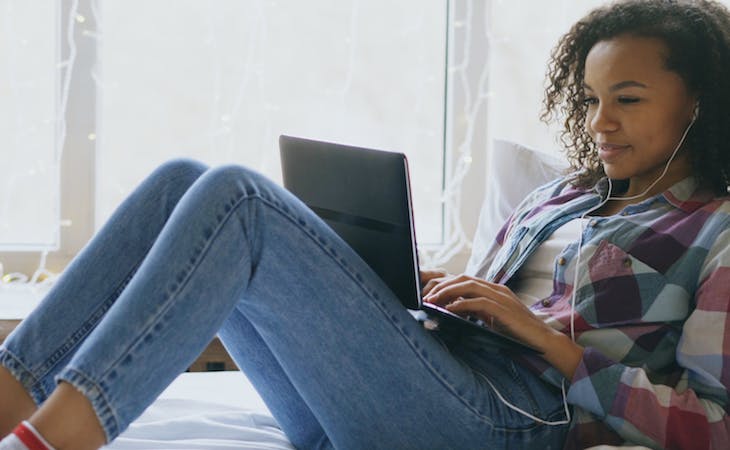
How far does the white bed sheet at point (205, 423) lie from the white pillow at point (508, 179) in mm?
570

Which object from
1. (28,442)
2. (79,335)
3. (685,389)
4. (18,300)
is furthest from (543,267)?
(18,300)

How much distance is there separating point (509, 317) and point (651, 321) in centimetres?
22

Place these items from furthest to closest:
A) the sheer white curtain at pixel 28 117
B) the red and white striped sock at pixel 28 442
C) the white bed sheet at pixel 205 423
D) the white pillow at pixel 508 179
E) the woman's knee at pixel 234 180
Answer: the sheer white curtain at pixel 28 117 < the white pillow at pixel 508 179 < the white bed sheet at pixel 205 423 < the woman's knee at pixel 234 180 < the red and white striped sock at pixel 28 442

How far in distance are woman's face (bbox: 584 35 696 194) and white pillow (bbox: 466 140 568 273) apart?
0.44 meters

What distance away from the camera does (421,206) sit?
2590mm

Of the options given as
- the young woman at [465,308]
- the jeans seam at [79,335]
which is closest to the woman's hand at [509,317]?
the young woman at [465,308]

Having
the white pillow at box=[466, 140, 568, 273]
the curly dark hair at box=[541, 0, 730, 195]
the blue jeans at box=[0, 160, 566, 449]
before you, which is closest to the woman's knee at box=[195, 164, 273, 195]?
the blue jeans at box=[0, 160, 566, 449]

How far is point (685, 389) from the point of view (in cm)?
127

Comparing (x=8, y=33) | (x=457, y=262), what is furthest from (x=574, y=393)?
(x=8, y=33)

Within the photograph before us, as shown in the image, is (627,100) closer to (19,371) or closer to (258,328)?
(258,328)

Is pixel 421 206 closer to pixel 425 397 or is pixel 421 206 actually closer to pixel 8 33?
pixel 8 33

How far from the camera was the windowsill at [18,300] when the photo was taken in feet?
6.59

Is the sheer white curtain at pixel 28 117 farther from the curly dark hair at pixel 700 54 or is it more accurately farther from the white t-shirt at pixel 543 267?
the curly dark hair at pixel 700 54

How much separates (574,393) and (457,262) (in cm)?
131
